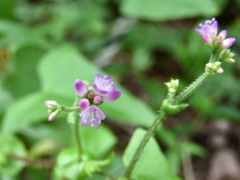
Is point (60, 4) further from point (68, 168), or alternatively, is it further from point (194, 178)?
point (68, 168)

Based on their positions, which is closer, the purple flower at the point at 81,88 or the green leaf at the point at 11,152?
the purple flower at the point at 81,88

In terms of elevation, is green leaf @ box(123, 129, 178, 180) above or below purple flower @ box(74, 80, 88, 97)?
below

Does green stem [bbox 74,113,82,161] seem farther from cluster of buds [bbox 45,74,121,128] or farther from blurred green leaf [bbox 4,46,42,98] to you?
blurred green leaf [bbox 4,46,42,98]

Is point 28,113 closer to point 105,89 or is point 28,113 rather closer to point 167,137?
point 167,137

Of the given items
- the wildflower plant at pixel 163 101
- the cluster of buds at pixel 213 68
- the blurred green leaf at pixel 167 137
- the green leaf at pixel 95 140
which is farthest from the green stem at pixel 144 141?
the blurred green leaf at pixel 167 137

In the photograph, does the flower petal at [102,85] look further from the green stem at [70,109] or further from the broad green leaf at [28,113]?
the broad green leaf at [28,113]

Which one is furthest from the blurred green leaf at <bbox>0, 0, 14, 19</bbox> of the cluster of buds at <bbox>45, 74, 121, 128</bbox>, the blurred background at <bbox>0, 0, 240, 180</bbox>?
the cluster of buds at <bbox>45, 74, 121, 128</bbox>

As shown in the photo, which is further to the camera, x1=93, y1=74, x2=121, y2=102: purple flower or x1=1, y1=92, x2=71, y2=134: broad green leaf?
x1=1, y1=92, x2=71, y2=134: broad green leaf
